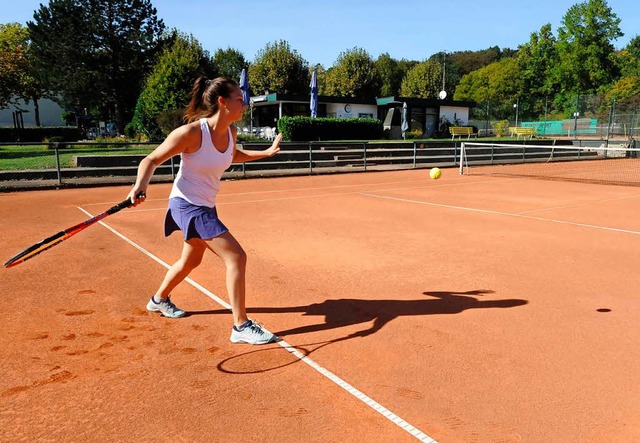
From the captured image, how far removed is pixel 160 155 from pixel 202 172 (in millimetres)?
411

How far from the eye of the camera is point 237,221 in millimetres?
9586

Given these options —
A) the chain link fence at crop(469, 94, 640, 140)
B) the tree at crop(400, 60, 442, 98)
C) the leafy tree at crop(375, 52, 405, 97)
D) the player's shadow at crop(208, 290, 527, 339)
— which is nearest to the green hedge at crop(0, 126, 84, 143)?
the chain link fence at crop(469, 94, 640, 140)

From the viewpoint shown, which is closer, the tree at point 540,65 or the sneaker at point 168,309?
the sneaker at point 168,309

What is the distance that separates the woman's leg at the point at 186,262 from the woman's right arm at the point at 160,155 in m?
0.66

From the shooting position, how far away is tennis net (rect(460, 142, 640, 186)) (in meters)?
21.2

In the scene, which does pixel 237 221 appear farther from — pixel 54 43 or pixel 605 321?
pixel 54 43

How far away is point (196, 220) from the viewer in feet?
12.6

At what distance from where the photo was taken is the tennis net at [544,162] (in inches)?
834

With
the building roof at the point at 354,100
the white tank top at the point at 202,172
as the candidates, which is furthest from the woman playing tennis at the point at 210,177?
the building roof at the point at 354,100

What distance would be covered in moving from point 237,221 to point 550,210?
22.1ft

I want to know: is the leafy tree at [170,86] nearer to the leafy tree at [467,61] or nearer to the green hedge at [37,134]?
the green hedge at [37,134]

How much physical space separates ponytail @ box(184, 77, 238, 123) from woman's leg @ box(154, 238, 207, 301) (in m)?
1.04

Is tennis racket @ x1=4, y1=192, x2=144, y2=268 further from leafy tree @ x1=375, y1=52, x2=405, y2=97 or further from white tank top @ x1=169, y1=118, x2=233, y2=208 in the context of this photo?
leafy tree @ x1=375, y1=52, x2=405, y2=97

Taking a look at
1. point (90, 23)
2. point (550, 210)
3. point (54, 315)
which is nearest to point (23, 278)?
point (54, 315)
